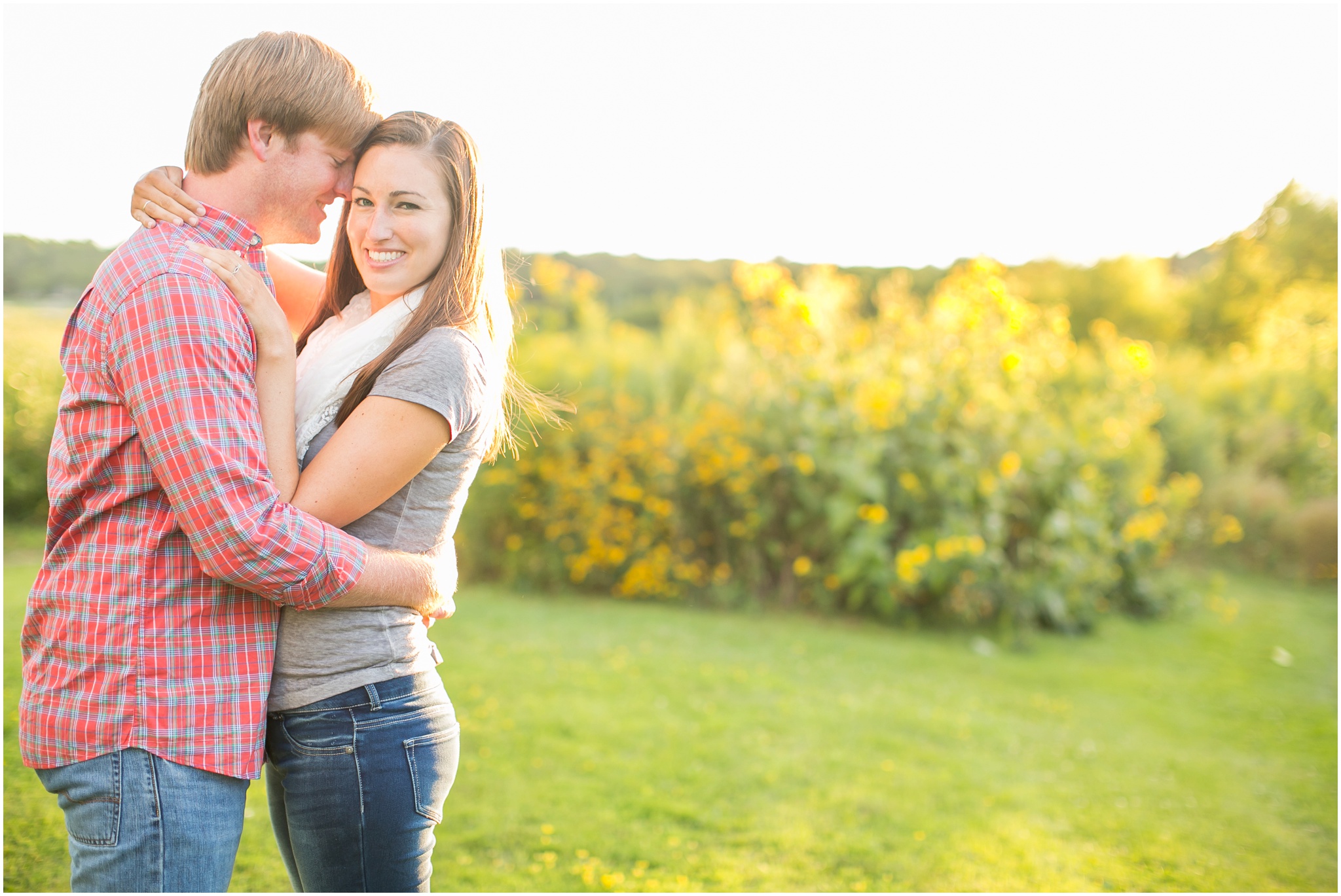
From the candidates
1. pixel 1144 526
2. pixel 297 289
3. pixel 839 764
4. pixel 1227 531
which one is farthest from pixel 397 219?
pixel 1227 531

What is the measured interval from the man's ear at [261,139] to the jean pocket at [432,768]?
1006 millimetres

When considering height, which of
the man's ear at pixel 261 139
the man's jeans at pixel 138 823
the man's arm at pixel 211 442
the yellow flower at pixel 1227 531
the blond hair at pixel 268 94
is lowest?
the yellow flower at pixel 1227 531

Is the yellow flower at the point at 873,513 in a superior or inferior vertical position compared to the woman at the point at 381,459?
inferior

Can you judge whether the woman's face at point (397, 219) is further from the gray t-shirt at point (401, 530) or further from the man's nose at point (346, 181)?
the gray t-shirt at point (401, 530)

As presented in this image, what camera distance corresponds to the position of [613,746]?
12.8 feet

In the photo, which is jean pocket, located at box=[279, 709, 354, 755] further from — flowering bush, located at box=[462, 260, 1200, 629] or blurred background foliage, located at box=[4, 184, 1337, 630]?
flowering bush, located at box=[462, 260, 1200, 629]

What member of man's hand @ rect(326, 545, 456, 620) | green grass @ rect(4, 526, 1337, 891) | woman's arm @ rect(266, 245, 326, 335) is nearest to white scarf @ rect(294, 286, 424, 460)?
man's hand @ rect(326, 545, 456, 620)

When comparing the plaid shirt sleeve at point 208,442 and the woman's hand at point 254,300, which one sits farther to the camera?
the woman's hand at point 254,300

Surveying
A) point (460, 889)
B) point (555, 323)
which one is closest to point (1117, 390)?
point (555, 323)

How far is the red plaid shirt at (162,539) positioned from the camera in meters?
1.32

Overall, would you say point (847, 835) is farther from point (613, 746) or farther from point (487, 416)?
point (487, 416)

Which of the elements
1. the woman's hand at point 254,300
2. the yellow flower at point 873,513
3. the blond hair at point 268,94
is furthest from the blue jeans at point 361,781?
the yellow flower at point 873,513

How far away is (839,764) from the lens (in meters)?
3.90

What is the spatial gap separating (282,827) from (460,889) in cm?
138
